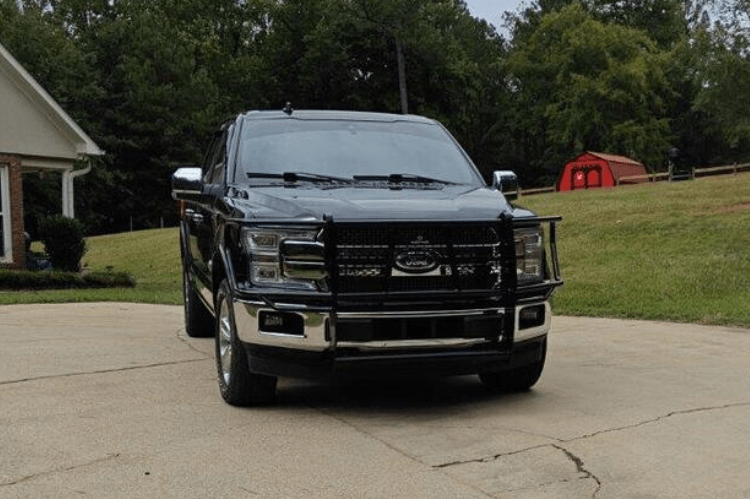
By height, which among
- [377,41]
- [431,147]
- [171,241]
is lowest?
[171,241]

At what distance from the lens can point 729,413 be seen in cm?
516

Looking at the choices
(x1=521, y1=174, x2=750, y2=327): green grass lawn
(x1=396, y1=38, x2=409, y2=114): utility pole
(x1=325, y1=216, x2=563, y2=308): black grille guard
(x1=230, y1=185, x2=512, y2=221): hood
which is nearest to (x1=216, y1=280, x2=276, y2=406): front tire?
(x1=230, y1=185, x2=512, y2=221): hood

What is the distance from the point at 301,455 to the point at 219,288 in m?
1.61

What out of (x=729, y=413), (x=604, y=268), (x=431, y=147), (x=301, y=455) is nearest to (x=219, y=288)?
(x=301, y=455)

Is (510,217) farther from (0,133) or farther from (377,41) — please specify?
(377,41)

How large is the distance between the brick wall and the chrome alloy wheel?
1342 cm

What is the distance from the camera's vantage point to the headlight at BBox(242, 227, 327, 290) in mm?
4836

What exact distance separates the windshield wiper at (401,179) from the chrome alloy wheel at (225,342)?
4.27 feet

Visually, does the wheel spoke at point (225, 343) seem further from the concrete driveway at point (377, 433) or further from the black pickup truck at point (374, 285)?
the concrete driveway at point (377, 433)

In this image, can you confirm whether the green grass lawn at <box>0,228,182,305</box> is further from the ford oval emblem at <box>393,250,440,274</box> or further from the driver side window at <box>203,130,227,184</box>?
the ford oval emblem at <box>393,250,440,274</box>

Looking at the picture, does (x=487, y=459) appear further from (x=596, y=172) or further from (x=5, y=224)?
(x=596, y=172)

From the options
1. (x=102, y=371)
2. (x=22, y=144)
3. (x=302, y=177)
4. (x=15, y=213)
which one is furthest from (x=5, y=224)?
(x=302, y=177)

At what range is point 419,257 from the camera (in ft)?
16.0

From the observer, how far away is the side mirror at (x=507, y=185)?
250 inches
